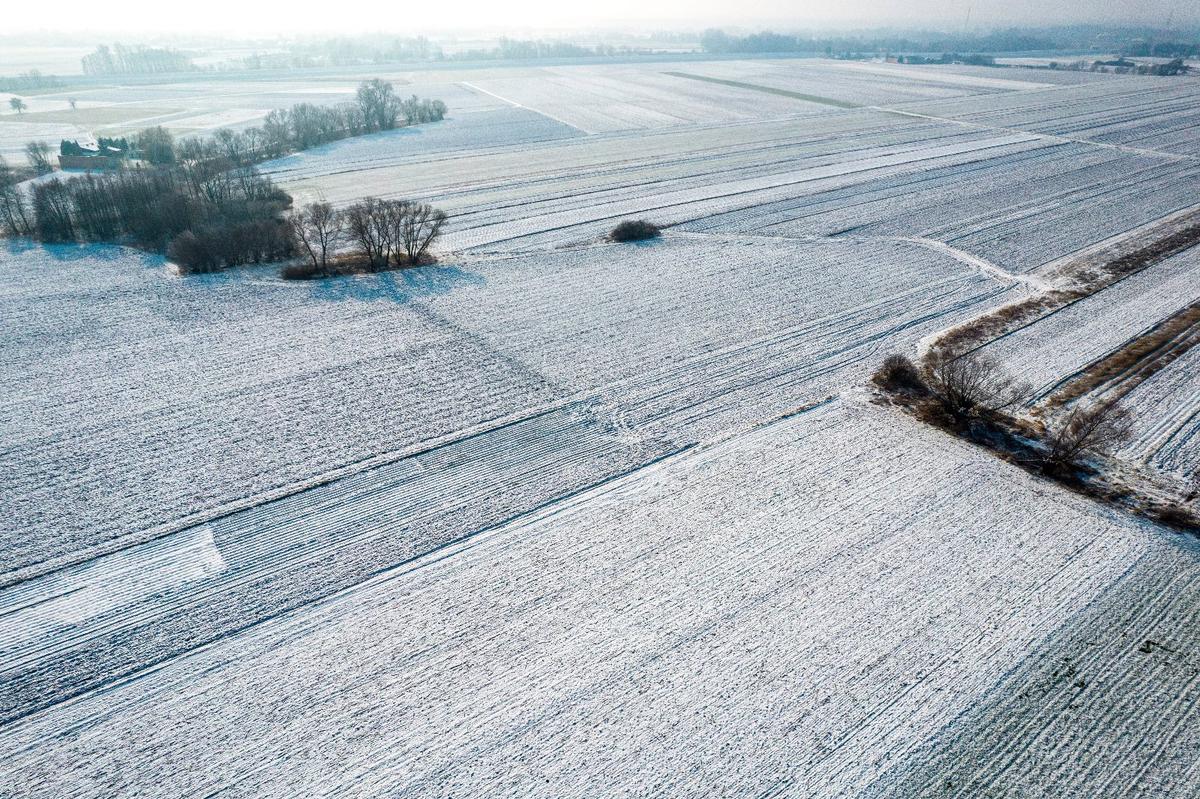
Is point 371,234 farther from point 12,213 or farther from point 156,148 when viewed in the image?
point 156,148

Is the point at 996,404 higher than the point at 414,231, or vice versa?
the point at 414,231

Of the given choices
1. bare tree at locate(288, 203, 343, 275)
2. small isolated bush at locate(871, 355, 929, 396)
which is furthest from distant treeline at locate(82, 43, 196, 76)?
small isolated bush at locate(871, 355, 929, 396)

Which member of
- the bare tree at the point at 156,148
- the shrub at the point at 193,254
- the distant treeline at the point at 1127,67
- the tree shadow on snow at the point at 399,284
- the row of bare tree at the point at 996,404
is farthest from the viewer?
the distant treeline at the point at 1127,67

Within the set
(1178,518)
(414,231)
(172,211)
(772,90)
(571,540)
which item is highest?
(772,90)

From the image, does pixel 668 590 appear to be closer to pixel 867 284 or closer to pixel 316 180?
pixel 867 284

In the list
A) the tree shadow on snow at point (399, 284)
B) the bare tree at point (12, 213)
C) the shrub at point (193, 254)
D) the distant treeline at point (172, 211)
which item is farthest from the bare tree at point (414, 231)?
the bare tree at point (12, 213)

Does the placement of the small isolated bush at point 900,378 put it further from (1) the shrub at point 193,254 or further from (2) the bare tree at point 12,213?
(2) the bare tree at point 12,213

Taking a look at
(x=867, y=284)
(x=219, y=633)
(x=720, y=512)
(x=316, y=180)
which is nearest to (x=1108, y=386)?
(x=867, y=284)

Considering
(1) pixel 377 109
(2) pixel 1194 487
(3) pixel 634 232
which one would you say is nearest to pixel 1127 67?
(1) pixel 377 109
